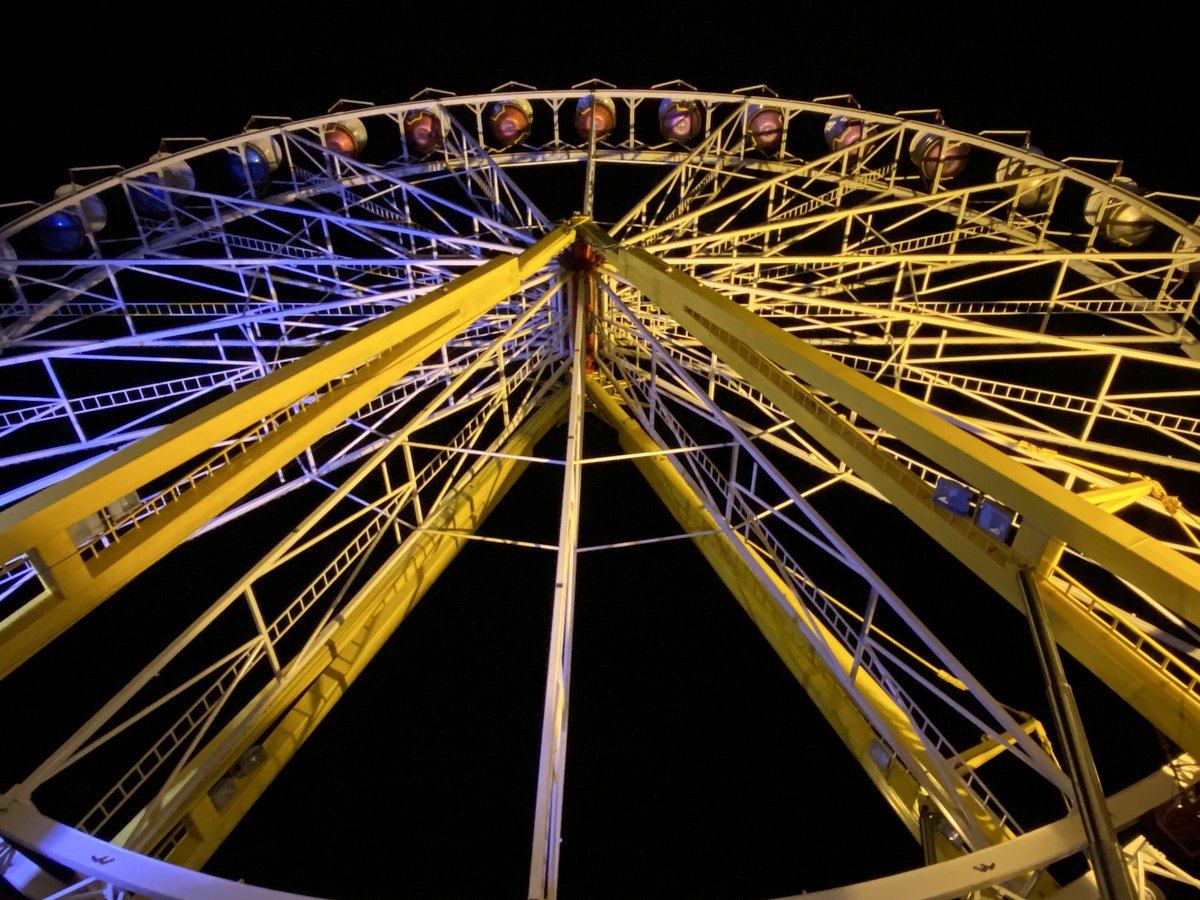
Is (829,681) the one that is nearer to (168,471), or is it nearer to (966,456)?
(966,456)

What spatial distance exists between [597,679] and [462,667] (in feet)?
11.9

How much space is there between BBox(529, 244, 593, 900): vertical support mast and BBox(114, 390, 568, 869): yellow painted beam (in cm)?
115

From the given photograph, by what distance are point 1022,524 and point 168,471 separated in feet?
19.8

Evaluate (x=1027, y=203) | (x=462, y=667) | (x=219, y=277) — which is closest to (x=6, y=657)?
(x=462, y=667)

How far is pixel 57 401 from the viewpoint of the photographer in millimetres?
11953

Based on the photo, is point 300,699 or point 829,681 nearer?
point 300,699

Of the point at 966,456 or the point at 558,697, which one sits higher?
the point at 966,456

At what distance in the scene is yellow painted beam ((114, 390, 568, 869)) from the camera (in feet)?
25.6

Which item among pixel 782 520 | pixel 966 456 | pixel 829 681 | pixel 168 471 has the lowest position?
pixel 829 681

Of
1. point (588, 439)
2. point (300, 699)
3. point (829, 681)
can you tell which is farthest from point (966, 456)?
point (588, 439)

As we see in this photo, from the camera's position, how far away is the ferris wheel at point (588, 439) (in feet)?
17.3

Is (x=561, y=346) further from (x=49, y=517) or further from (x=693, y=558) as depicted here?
(x=49, y=517)

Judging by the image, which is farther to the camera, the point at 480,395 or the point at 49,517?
the point at 480,395

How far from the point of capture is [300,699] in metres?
9.52
